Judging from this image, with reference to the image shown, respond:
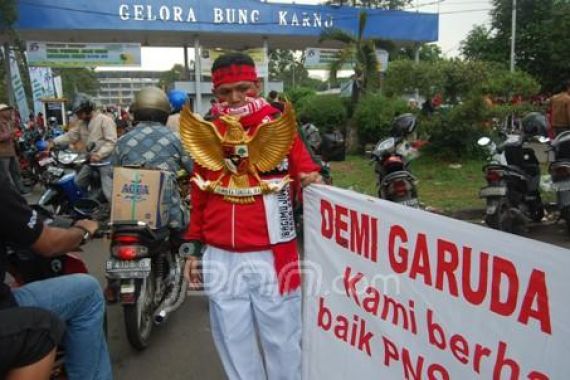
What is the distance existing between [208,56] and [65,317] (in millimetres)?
21052

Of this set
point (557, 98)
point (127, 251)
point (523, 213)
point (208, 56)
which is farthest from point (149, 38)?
point (127, 251)

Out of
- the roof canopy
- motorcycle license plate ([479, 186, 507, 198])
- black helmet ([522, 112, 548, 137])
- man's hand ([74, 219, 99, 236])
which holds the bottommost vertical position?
motorcycle license plate ([479, 186, 507, 198])

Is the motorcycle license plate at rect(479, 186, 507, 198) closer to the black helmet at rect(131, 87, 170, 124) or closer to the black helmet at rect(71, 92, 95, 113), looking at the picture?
the black helmet at rect(131, 87, 170, 124)

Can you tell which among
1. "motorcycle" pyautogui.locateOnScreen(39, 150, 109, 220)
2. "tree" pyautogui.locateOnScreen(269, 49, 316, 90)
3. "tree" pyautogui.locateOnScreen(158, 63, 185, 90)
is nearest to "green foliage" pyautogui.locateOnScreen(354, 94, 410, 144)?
"motorcycle" pyautogui.locateOnScreen(39, 150, 109, 220)

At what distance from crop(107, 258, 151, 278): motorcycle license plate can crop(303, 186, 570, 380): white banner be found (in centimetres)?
128

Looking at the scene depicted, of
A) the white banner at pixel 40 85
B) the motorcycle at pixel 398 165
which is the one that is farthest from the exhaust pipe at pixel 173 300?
the white banner at pixel 40 85

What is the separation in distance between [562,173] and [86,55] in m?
17.4

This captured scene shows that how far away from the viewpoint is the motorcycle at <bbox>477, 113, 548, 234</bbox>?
19.1ft

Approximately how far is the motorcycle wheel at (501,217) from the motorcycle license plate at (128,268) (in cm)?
377

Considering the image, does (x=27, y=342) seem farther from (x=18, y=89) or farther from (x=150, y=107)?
(x=18, y=89)

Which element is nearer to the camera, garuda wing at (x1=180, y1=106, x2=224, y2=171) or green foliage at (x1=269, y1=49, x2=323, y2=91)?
garuda wing at (x1=180, y1=106, x2=224, y2=171)

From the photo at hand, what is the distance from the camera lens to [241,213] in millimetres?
2373

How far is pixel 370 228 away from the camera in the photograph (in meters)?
2.24

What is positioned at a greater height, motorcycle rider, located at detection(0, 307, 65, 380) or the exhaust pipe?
motorcycle rider, located at detection(0, 307, 65, 380)
